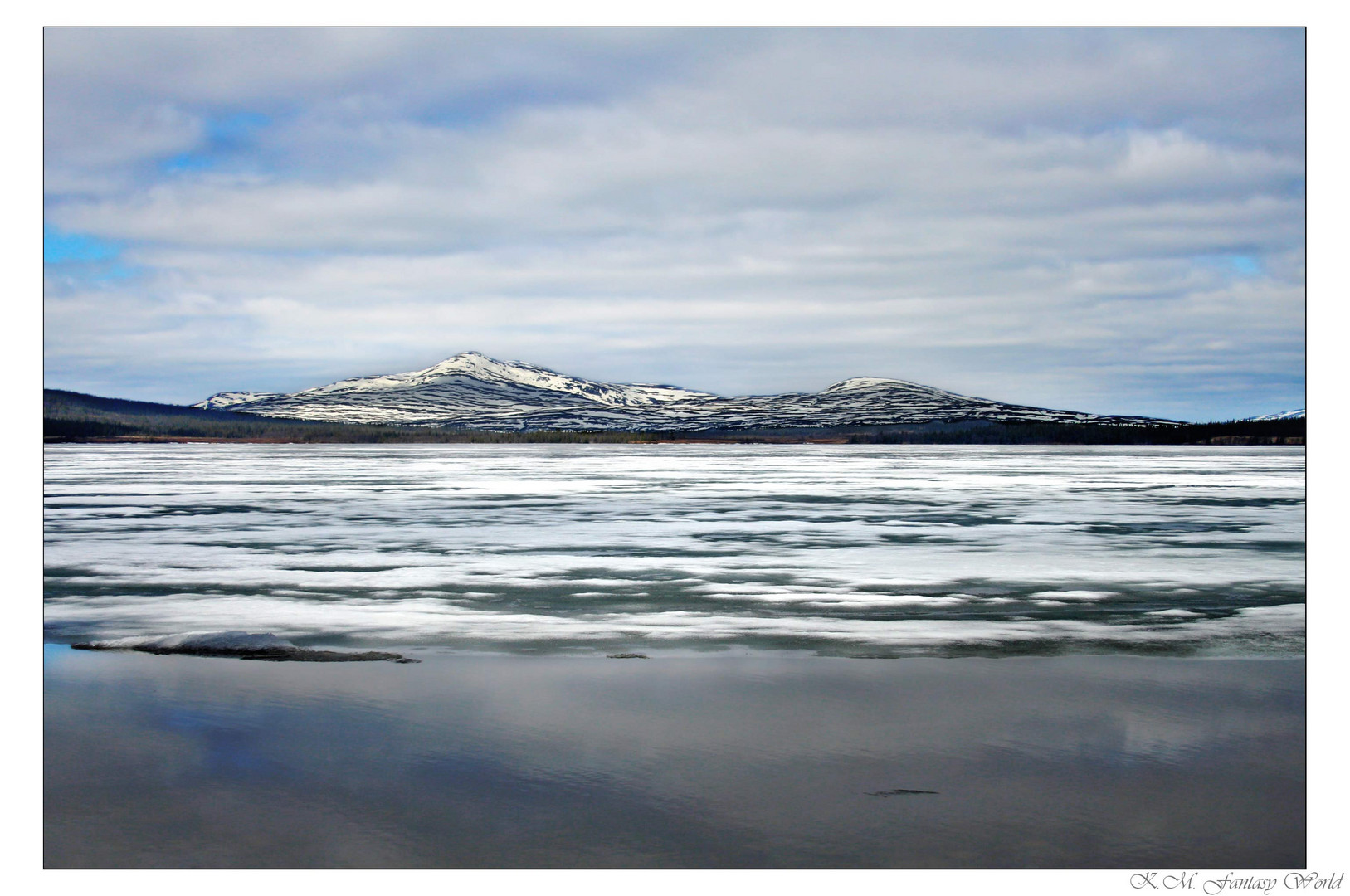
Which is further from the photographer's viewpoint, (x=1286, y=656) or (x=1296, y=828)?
(x=1286, y=656)

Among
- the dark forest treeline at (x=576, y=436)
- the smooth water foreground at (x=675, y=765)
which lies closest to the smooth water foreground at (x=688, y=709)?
the smooth water foreground at (x=675, y=765)

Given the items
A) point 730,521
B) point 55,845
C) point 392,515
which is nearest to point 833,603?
point 55,845

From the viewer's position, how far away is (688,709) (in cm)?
692

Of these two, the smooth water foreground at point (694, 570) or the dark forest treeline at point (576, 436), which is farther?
the dark forest treeline at point (576, 436)

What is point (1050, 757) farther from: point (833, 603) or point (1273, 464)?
point (1273, 464)

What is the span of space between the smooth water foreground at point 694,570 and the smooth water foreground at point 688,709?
87 mm

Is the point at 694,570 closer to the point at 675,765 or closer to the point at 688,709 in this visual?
the point at 688,709

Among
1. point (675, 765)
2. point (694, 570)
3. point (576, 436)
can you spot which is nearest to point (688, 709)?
point (675, 765)

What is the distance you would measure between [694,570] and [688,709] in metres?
6.31

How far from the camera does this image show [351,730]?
6.47 m

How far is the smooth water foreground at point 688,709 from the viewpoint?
16.9ft

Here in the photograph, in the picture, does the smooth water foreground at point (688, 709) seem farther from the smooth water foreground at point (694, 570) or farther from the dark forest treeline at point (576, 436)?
the dark forest treeline at point (576, 436)

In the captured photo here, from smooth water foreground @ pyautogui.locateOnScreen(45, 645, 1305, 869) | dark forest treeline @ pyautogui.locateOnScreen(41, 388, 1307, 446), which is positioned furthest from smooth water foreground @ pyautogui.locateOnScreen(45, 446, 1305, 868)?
dark forest treeline @ pyautogui.locateOnScreen(41, 388, 1307, 446)

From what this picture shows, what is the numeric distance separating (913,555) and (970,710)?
803cm
